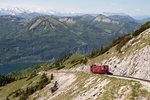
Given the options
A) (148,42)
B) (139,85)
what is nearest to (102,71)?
(148,42)

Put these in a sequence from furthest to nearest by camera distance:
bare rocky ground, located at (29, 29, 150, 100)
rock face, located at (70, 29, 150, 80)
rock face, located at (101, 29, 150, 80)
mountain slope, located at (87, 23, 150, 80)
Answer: mountain slope, located at (87, 23, 150, 80)
rock face, located at (70, 29, 150, 80)
rock face, located at (101, 29, 150, 80)
bare rocky ground, located at (29, 29, 150, 100)

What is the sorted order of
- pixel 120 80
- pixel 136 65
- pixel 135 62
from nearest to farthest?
pixel 120 80 < pixel 136 65 < pixel 135 62

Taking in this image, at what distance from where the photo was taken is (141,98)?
2389cm

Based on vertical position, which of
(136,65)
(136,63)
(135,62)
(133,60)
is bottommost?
(136,65)

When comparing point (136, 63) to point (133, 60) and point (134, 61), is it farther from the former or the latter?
point (133, 60)

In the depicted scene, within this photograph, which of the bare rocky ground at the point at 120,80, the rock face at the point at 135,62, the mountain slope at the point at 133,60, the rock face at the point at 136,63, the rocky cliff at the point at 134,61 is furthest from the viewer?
the mountain slope at the point at 133,60

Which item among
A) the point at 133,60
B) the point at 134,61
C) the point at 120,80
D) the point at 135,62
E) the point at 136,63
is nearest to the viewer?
the point at 120,80

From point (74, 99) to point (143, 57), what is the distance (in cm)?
2482

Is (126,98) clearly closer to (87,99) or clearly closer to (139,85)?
(139,85)

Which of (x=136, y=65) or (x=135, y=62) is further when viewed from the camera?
(x=135, y=62)

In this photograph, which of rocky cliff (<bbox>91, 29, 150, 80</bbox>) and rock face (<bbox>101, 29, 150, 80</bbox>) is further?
rocky cliff (<bbox>91, 29, 150, 80</bbox>)

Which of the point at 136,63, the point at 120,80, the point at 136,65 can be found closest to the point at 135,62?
the point at 136,63

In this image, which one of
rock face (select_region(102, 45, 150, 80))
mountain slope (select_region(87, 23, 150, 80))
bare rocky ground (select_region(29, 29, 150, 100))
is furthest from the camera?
mountain slope (select_region(87, 23, 150, 80))

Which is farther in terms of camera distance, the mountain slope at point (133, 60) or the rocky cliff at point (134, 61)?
the mountain slope at point (133, 60)
